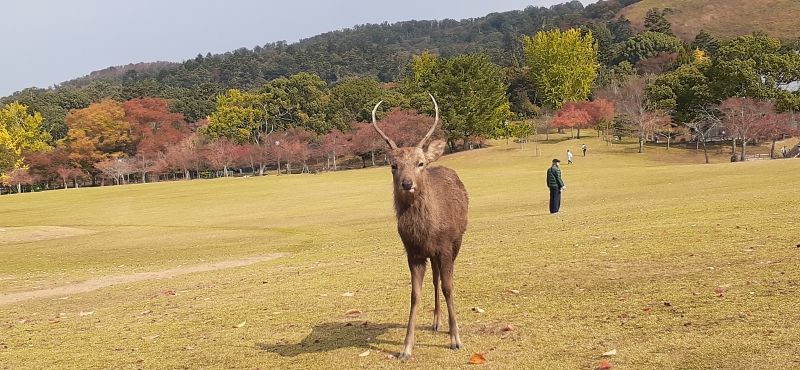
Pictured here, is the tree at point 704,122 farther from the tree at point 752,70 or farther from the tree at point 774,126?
the tree at point 774,126

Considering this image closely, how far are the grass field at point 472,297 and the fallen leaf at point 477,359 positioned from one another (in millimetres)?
104

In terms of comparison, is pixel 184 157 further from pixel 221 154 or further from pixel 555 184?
pixel 555 184

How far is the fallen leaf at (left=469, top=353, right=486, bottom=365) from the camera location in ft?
22.7

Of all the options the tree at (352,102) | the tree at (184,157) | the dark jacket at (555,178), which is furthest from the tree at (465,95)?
the dark jacket at (555,178)

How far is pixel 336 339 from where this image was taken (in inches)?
330

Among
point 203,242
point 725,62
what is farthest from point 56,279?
point 725,62

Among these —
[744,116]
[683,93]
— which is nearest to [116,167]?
[683,93]

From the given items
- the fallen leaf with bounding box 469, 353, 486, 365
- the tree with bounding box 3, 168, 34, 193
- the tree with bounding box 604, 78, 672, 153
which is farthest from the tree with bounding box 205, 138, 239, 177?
the fallen leaf with bounding box 469, 353, 486, 365

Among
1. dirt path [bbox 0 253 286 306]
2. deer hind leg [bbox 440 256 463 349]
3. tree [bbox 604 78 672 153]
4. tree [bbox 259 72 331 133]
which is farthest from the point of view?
tree [bbox 259 72 331 133]

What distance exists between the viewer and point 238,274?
15969 millimetres

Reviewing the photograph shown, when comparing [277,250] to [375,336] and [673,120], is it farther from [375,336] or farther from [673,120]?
[673,120]

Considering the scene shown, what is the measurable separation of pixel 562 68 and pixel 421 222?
381 ft

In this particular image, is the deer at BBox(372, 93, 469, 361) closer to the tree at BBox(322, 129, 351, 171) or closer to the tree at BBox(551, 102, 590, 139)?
the tree at BBox(322, 129, 351, 171)

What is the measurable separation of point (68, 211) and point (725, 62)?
233 feet
